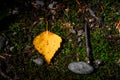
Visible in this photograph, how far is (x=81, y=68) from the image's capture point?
2.45 m

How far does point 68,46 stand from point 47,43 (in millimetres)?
211

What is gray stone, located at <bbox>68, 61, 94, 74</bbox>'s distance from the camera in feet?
7.98

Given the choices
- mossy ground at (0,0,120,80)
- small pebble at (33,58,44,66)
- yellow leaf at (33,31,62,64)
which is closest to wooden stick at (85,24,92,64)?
mossy ground at (0,0,120,80)

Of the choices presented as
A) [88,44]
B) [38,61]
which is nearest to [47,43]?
[38,61]

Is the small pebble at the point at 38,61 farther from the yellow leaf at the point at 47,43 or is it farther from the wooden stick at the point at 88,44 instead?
the wooden stick at the point at 88,44

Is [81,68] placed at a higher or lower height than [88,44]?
lower

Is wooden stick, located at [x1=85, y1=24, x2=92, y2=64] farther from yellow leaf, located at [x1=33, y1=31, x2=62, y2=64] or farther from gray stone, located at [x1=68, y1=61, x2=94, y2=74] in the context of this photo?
yellow leaf, located at [x1=33, y1=31, x2=62, y2=64]

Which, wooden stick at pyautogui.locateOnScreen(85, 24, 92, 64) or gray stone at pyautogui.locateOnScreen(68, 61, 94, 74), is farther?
wooden stick at pyautogui.locateOnScreen(85, 24, 92, 64)

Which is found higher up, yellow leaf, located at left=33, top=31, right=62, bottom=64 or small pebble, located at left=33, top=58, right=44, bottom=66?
yellow leaf, located at left=33, top=31, right=62, bottom=64

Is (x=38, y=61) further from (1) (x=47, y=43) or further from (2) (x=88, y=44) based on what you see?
(2) (x=88, y=44)

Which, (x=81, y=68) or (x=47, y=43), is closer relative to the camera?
(x=81, y=68)

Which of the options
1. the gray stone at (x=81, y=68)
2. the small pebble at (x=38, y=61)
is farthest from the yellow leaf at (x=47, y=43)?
the gray stone at (x=81, y=68)

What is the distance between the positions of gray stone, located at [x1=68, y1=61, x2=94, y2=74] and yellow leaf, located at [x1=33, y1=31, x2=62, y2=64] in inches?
8.2

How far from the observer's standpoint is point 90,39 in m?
2.68
